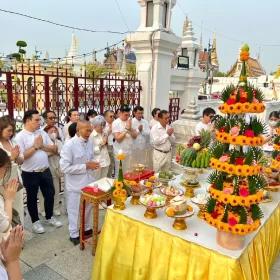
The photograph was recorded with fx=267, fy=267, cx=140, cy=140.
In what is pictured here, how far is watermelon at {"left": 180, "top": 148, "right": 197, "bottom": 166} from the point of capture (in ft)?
9.61

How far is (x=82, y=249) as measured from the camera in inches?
120

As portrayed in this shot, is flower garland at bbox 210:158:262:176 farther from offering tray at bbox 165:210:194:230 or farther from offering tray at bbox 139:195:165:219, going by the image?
offering tray at bbox 139:195:165:219

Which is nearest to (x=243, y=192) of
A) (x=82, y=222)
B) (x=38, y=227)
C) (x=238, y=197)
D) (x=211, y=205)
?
(x=238, y=197)

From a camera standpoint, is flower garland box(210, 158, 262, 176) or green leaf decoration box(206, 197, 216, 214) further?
green leaf decoration box(206, 197, 216, 214)

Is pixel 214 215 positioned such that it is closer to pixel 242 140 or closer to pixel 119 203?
pixel 242 140

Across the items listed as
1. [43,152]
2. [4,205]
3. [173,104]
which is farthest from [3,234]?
[173,104]

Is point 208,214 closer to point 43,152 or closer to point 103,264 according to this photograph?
point 103,264

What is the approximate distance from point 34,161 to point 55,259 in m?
1.17

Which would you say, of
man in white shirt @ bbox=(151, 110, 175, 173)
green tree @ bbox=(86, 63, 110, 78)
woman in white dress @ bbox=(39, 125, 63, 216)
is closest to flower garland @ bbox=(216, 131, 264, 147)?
man in white shirt @ bbox=(151, 110, 175, 173)

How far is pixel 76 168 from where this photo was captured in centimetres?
308

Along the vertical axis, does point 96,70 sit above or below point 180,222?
above

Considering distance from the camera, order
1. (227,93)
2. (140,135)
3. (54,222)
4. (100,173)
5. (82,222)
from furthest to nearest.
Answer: (140,135), (100,173), (54,222), (82,222), (227,93)

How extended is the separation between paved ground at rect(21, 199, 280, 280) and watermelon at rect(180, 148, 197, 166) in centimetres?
141

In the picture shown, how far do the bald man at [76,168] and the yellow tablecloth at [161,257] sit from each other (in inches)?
34.0
